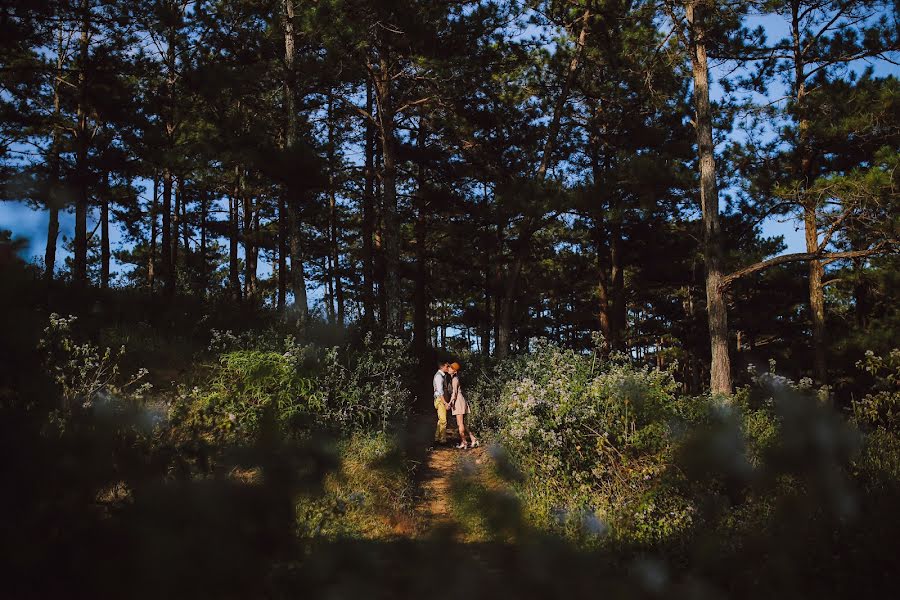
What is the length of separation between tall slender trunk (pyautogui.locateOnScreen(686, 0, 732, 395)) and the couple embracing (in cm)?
461

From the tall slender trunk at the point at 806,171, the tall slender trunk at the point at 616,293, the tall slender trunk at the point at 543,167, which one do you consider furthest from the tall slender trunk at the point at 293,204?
the tall slender trunk at the point at 806,171

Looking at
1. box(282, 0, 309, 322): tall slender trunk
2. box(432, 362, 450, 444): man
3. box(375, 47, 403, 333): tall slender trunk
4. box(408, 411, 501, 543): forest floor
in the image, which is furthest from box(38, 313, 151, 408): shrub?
box(375, 47, 403, 333): tall slender trunk

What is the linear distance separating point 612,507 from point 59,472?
5.99 m

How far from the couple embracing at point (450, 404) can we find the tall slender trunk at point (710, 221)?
461cm

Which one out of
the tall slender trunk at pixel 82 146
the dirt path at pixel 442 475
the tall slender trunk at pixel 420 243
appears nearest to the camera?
the dirt path at pixel 442 475

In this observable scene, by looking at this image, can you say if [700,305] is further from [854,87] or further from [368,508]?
[368,508]

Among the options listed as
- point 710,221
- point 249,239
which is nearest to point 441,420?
point 710,221

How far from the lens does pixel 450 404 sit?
1057cm

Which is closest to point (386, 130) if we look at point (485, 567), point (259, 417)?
point (485, 567)

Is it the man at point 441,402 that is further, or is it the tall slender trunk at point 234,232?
the tall slender trunk at point 234,232

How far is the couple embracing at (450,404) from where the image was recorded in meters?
10.4

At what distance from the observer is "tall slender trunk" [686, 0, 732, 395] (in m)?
10.8

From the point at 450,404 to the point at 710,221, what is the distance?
6.22m

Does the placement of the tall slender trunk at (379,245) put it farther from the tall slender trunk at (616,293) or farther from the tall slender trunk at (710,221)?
the tall slender trunk at (710,221)
